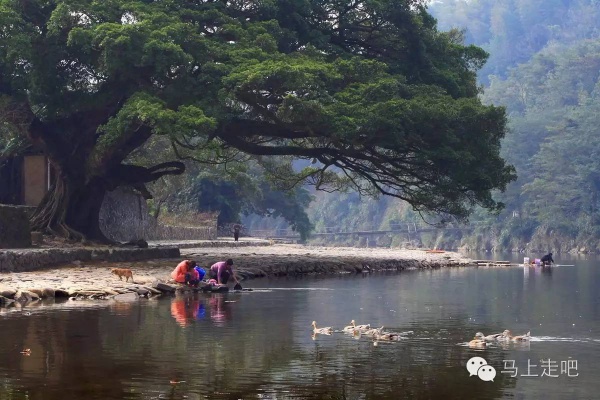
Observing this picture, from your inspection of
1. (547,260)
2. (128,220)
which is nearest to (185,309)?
(128,220)

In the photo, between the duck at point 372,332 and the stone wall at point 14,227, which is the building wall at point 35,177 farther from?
the duck at point 372,332

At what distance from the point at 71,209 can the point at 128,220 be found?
11.6 m

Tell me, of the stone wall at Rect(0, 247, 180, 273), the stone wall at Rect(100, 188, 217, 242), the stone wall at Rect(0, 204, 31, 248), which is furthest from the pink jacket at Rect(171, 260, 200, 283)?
the stone wall at Rect(100, 188, 217, 242)

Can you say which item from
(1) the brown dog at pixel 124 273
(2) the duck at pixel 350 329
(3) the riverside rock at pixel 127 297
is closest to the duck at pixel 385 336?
(2) the duck at pixel 350 329

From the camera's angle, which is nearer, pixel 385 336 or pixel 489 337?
pixel 489 337

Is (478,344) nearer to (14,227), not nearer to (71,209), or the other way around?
(14,227)

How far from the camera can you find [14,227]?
33.4 m

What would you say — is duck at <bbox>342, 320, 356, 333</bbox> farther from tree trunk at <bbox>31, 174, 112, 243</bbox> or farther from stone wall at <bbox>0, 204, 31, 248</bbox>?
tree trunk at <bbox>31, 174, 112, 243</bbox>

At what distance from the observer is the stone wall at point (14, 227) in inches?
1297

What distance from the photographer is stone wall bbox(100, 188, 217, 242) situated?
4722 cm

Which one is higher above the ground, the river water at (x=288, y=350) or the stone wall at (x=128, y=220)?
the stone wall at (x=128, y=220)

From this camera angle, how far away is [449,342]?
1830 centimetres

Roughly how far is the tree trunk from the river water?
1227cm

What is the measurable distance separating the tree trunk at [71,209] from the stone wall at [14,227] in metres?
3.50
